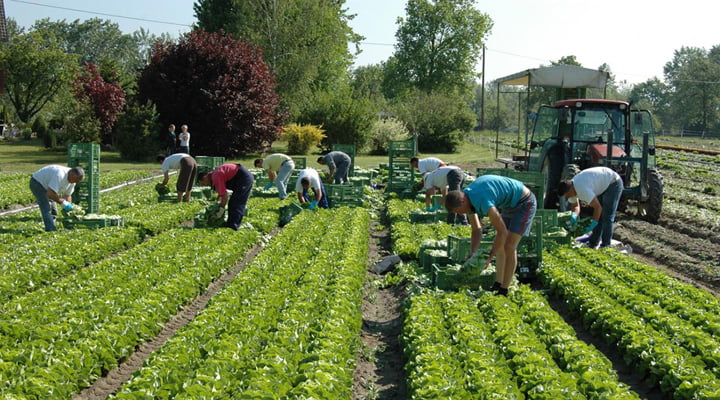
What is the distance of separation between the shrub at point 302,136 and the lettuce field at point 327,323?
83.9 ft

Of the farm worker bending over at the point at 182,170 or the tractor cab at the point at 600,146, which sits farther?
the farm worker bending over at the point at 182,170

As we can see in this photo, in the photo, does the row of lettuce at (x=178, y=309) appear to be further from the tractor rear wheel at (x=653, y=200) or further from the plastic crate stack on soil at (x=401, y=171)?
the plastic crate stack on soil at (x=401, y=171)

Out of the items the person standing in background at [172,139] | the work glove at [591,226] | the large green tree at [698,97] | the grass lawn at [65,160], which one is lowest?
the work glove at [591,226]

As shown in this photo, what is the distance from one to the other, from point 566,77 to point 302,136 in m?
21.4

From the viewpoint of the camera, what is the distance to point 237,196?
13.3 m

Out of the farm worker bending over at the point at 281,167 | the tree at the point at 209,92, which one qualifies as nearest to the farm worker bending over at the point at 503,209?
the farm worker bending over at the point at 281,167

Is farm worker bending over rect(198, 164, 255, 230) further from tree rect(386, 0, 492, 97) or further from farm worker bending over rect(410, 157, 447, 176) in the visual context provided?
tree rect(386, 0, 492, 97)

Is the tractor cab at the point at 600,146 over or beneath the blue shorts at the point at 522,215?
over

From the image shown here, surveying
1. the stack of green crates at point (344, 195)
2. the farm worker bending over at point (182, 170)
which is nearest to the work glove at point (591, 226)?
the stack of green crates at point (344, 195)

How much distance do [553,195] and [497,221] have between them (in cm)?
859

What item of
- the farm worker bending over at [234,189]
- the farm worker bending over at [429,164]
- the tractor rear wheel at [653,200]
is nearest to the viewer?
the farm worker bending over at [234,189]

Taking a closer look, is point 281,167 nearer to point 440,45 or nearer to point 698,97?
point 440,45

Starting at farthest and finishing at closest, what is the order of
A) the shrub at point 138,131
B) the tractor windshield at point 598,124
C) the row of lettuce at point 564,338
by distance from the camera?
the shrub at point 138,131 → the tractor windshield at point 598,124 → the row of lettuce at point 564,338

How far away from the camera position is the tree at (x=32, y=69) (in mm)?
56938
